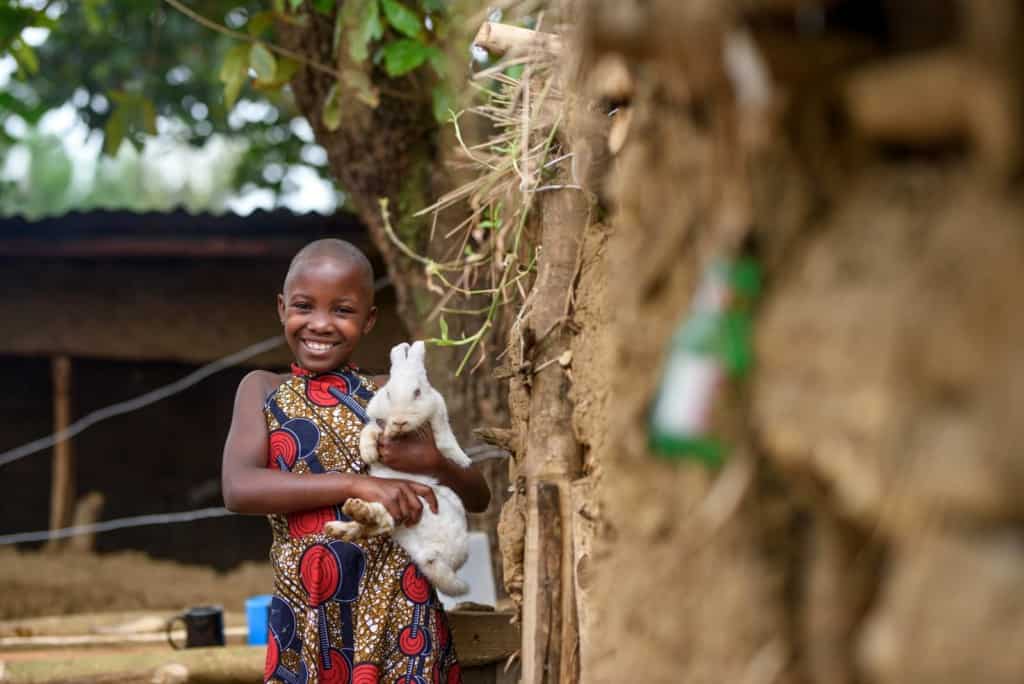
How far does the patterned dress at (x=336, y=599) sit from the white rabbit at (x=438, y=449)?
0.16ft

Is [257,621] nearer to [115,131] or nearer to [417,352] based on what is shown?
[115,131]

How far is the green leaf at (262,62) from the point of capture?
14.5 ft

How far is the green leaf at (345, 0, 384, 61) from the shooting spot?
4.12 metres

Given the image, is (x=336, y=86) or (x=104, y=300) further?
(x=104, y=300)

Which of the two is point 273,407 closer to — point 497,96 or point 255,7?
point 497,96

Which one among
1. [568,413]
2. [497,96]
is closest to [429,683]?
[568,413]

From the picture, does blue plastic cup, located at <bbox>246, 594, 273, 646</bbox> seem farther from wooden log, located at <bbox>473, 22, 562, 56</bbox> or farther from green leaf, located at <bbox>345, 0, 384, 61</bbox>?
wooden log, located at <bbox>473, 22, 562, 56</bbox>

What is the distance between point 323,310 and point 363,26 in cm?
158

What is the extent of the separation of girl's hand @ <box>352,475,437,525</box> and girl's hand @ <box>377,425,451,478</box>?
0.05 metres

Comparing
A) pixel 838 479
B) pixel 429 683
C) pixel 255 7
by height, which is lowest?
pixel 429 683

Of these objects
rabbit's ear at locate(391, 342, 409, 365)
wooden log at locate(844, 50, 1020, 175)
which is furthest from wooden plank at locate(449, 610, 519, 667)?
wooden log at locate(844, 50, 1020, 175)

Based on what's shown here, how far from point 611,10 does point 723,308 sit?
0.30m

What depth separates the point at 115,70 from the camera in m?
8.48

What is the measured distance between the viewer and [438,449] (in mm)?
2971
